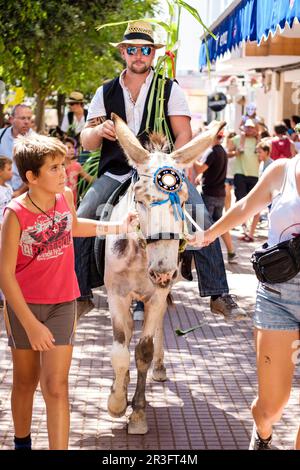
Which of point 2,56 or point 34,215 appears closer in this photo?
point 34,215

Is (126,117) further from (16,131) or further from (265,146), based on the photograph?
(265,146)

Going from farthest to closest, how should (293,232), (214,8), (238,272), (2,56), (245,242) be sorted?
(214,8), (245,242), (2,56), (238,272), (293,232)

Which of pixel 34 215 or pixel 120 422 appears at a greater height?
pixel 34 215

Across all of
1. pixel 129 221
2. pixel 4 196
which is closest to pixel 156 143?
pixel 129 221

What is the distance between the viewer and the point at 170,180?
5.48 meters

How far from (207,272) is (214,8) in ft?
76.7

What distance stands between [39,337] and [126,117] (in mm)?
2581

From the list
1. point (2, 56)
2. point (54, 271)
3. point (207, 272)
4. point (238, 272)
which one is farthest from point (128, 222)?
point (2, 56)

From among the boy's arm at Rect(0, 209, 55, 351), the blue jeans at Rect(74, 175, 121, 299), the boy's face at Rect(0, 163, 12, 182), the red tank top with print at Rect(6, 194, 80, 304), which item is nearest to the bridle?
the red tank top with print at Rect(6, 194, 80, 304)

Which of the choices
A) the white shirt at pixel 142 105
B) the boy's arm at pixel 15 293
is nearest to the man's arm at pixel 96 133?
the white shirt at pixel 142 105

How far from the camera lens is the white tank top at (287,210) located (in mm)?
4793

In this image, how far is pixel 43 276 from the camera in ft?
16.4

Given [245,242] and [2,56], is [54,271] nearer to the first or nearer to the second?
[2,56]

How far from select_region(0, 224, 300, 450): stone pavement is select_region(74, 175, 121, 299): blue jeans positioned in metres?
0.98
